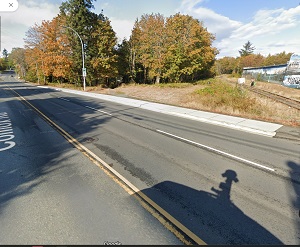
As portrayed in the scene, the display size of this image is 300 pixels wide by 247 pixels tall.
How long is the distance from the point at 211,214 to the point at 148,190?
4.60 feet

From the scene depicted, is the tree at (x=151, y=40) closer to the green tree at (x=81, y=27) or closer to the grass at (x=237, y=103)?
→ the green tree at (x=81, y=27)

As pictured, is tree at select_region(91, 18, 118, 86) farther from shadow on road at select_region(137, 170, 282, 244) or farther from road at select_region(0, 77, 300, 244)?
shadow on road at select_region(137, 170, 282, 244)

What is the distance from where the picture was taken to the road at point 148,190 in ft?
10.0

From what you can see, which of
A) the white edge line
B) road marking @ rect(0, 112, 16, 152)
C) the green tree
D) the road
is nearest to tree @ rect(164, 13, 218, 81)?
the green tree

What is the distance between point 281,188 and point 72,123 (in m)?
9.35

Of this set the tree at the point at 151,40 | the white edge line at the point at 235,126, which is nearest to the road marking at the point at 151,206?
the white edge line at the point at 235,126

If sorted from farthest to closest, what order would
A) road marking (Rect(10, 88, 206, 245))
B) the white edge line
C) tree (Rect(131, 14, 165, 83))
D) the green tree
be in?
1. tree (Rect(131, 14, 165, 83))
2. the green tree
3. the white edge line
4. road marking (Rect(10, 88, 206, 245))

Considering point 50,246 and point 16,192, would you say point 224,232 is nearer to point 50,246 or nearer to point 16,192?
point 50,246

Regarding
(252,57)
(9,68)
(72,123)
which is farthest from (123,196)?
(9,68)

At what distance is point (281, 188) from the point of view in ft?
14.2

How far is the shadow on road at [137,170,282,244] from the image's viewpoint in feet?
9.75

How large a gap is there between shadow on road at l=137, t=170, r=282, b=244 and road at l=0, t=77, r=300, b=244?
0.7 inches

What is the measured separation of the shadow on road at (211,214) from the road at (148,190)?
2cm

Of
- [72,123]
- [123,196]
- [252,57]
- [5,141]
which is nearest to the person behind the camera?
[123,196]
